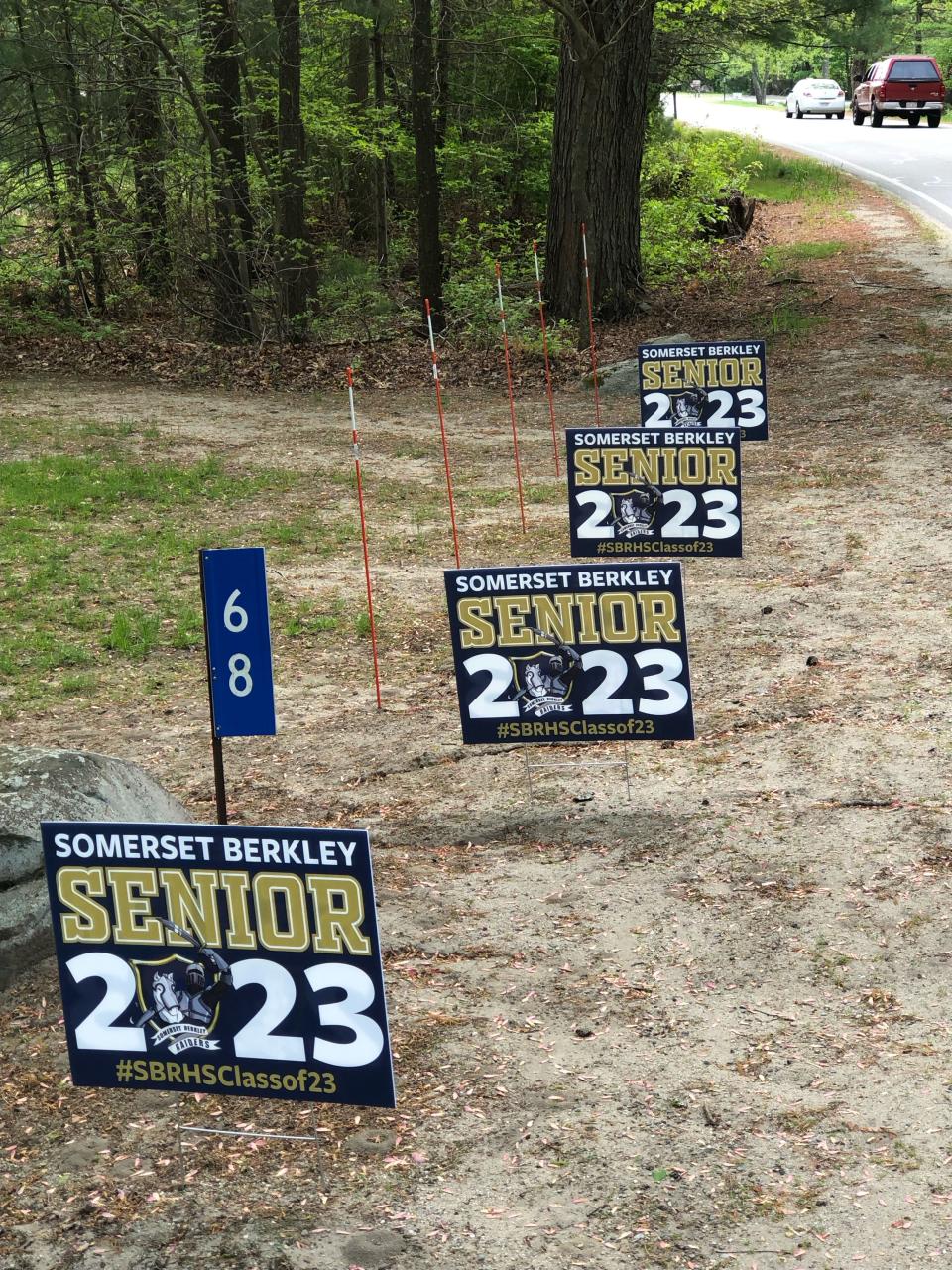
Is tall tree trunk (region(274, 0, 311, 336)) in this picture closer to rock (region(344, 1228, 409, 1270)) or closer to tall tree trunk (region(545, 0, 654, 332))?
tall tree trunk (region(545, 0, 654, 332))

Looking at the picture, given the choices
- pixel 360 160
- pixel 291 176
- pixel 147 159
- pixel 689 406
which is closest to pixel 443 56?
pixel 360 160

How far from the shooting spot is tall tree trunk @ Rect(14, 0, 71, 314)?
66.5 ft

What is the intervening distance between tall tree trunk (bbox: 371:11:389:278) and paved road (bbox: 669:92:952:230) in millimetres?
10200

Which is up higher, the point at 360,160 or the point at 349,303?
the point at 360,160

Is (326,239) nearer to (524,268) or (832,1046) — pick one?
(524,268)

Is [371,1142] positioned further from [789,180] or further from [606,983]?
[789,180]

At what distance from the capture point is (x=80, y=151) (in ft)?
69.6

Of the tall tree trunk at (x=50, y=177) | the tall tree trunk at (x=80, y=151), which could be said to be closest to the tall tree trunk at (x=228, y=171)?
the tall tree trunk at (x=80, y=151)

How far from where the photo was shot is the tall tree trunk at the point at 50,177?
66.5 feet

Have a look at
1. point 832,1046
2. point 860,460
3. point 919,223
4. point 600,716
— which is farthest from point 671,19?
point 832,1046

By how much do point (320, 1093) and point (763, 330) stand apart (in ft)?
56.2

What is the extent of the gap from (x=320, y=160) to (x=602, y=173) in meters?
6.58

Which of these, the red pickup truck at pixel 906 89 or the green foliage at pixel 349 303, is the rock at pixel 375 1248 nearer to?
the green foliage at pixel 349 303

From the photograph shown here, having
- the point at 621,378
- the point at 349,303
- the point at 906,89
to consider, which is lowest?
the point at 621,378
